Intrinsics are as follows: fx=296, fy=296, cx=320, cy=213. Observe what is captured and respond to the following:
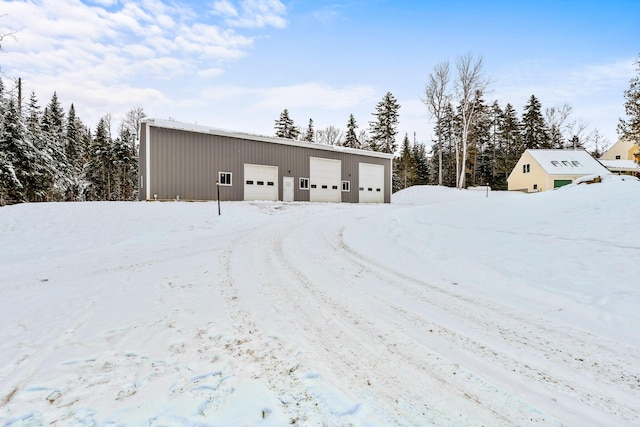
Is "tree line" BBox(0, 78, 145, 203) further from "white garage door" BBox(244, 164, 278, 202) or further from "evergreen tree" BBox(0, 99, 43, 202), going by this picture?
"white garage door" BBox(244, 164, 278, 202)

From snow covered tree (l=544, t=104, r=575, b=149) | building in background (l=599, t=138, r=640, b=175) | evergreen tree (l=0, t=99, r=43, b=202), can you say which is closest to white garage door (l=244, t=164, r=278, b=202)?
evergreen tree (l=0, t=99, r=43, b=202)

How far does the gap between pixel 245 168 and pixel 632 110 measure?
27.2m

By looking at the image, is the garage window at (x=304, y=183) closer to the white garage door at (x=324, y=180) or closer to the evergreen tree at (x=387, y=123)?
the white garage door at (x=324, y=180)

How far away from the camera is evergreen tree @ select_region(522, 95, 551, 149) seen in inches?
1631

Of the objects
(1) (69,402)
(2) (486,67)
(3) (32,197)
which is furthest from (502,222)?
(2) (486,67)

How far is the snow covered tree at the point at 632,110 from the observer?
20.5 meters

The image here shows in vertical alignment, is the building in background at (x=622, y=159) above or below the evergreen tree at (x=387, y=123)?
below

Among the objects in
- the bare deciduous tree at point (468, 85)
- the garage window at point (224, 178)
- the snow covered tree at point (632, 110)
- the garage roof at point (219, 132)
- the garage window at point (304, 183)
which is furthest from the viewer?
the bare deciduous tree at point (468, 85)

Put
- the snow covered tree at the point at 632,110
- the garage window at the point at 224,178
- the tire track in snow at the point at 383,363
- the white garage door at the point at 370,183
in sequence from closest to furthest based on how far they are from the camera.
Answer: the tire track in snow at the point at 383,363 → the garage window at the point at 224,178 → the snow covered tree at the point at 632,110 → the white garage door at the point at 370,183

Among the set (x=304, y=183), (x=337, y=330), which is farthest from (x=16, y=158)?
(x=337, y=330)

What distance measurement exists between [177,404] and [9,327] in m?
2.73

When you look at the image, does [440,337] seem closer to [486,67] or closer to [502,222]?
[502,222]

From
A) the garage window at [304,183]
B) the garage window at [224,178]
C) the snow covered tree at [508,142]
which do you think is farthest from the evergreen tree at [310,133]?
the garage window at [224,178]

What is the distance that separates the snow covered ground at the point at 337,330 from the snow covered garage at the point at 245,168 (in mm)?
9738
